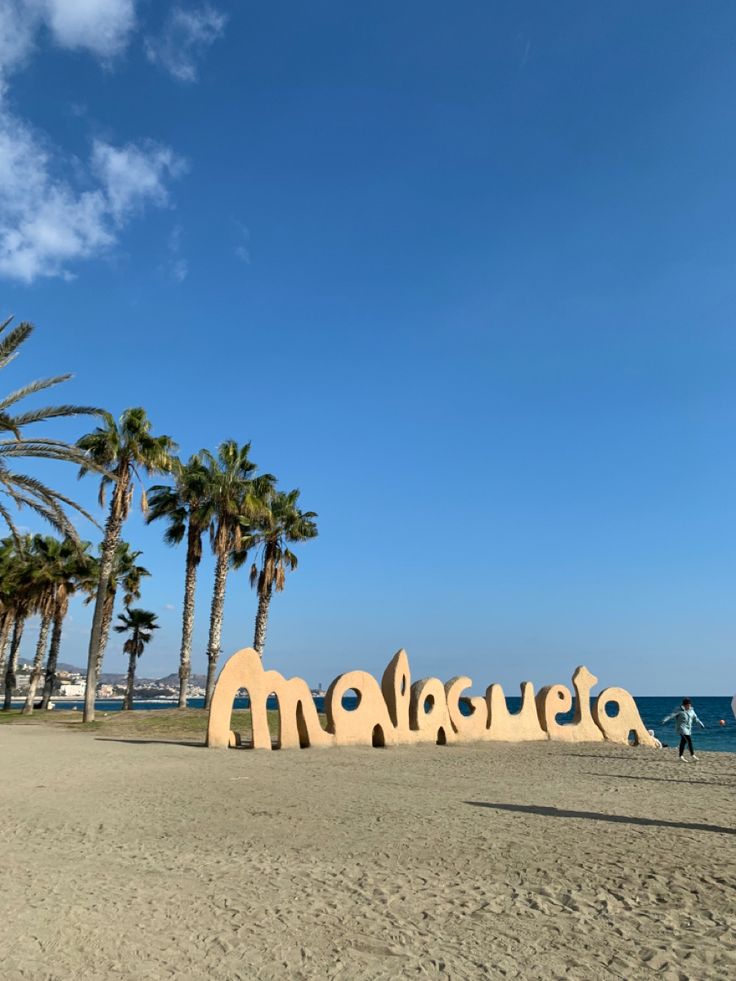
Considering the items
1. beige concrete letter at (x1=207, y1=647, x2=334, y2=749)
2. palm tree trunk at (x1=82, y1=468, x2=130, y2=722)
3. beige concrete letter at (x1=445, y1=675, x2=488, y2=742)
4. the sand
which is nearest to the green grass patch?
palm tree trunk at (x1=82, y1=468, x2=130, y2=722)

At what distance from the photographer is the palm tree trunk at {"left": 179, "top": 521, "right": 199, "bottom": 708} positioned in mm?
32969

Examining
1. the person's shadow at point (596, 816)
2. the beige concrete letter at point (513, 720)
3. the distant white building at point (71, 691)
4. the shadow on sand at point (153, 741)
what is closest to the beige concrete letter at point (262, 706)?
the shadow on sand at point (153, 741)

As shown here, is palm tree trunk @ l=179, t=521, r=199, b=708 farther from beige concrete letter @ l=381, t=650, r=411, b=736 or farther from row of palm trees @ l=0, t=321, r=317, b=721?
beige concrete letter @ l=381, t=650, r=411, b=736

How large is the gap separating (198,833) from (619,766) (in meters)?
12.3

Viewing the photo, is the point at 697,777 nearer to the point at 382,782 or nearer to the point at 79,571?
the point at 382,782

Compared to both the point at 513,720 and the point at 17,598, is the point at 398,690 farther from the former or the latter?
the point at 17,598

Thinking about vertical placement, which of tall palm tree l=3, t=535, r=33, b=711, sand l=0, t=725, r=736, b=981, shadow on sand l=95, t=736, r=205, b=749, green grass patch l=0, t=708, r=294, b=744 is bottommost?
sand l=0, t=725, r=736, b=981

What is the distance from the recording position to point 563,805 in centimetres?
1071

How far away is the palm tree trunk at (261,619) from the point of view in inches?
1284

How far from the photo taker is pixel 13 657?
144 ft

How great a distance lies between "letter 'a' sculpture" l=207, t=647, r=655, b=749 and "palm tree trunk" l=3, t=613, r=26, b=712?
29.7 meters

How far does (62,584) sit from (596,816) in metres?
37.0

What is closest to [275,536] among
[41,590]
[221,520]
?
[221,520]

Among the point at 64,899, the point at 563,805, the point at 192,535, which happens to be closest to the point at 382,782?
the point at 563,805
